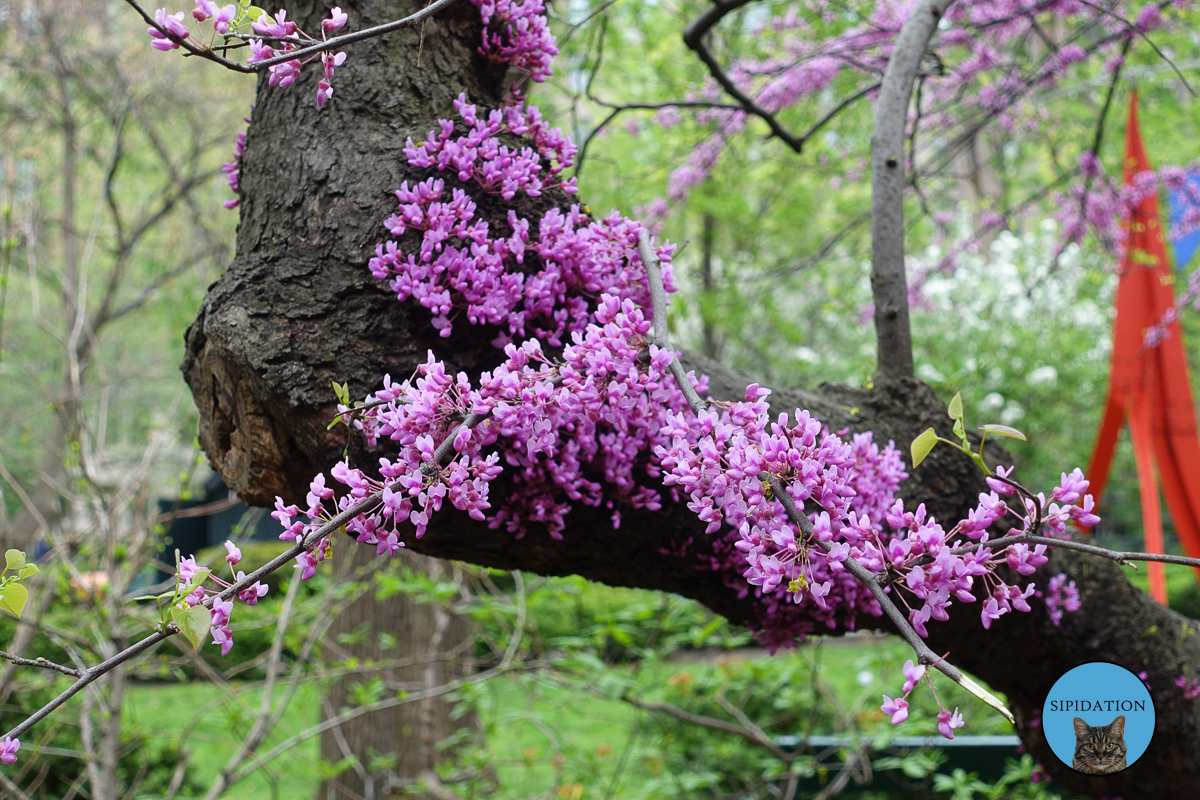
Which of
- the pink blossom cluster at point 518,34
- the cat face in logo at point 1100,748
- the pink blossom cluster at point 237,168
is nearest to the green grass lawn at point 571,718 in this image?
the cat face in logo at point 1100,748

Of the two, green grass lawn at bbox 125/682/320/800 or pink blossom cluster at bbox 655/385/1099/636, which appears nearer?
pink blossom cluster at bbox 655/385/1099/636

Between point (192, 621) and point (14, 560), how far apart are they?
278 millimetres

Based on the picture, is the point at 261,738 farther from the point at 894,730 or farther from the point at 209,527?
the point at 209,527

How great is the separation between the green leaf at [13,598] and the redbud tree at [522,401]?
5.6 inches

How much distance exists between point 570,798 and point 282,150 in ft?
10.8

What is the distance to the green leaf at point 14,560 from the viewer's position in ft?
3.04

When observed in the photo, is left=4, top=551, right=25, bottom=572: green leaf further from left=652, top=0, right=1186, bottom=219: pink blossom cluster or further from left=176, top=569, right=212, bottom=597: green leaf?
left=652, top=0, right=1186, bottom=219: pink blossom cluster

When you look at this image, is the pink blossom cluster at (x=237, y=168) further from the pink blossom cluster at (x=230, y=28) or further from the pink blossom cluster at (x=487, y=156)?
the pink blossom cluster at (x=230, y=28)

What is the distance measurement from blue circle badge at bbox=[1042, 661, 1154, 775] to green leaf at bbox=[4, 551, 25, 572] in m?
1.39

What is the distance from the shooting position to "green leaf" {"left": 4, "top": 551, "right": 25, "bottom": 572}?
3.04 ft

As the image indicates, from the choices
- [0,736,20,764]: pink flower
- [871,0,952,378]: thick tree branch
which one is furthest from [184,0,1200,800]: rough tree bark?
[0,736,20,764]: pink flower

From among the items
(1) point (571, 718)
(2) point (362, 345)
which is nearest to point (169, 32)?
(2) point (362, 345)

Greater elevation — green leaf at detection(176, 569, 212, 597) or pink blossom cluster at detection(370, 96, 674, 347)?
pink blossom cluster at detection(370, 96, 674, 347)

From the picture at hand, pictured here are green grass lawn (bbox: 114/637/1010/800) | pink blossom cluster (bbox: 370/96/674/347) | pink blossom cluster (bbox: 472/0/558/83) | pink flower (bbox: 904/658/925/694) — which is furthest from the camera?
green grass lawn (bbox: 114/637/1010/800)
